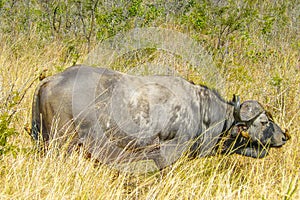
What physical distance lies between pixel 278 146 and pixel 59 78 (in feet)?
7.79

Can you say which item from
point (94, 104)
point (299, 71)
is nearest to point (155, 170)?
point (94, 104)

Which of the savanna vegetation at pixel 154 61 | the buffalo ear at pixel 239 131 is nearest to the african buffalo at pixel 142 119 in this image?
the buffalo ear at pixel 239 131

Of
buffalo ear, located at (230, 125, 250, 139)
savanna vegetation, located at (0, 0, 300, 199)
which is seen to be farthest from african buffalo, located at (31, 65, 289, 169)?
savanna vegetation, located at (0, 0, 300, 199)

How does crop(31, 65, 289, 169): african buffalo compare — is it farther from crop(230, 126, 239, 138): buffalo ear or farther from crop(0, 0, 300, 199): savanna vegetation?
crop(0, 0, 300, 199): savanna vegetation

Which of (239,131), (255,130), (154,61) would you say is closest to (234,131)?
(239,131)

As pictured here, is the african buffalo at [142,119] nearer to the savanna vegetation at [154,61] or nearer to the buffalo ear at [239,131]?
the buffalo ear at [239,131]

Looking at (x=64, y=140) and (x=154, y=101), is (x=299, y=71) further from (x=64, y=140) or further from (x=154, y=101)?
(x=64, y=140)

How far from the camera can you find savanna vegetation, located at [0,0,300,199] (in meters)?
3.22

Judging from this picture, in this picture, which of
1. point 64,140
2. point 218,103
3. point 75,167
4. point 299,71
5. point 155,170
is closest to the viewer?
point 75,167

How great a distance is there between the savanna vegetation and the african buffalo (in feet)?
0.55

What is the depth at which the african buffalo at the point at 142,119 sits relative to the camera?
3754 millimetres

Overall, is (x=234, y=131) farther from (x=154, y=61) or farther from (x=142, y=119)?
(x=154, y=61)

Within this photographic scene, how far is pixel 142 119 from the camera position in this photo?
4.08 m

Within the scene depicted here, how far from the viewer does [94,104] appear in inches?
152
